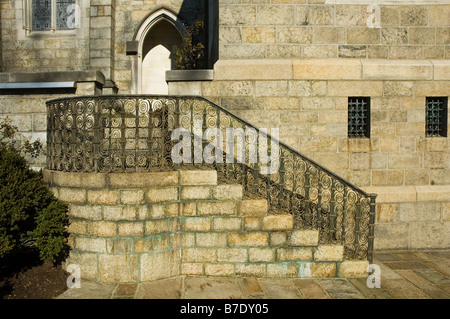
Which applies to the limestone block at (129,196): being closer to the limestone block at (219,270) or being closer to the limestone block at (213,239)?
the limestone block at (213,239)

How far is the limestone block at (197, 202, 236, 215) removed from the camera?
17.1 ft

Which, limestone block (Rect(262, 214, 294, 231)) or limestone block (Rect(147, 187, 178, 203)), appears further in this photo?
limestone block (Rect(262, 214, 294, 231))

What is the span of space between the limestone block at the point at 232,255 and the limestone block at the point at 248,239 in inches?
3.7

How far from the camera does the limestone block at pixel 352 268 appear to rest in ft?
17.4

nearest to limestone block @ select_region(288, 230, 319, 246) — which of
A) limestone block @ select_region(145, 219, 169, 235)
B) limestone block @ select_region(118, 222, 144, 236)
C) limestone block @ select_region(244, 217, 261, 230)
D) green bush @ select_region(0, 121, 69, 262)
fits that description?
limestone block @ select_region(244, 217, 261, 230)

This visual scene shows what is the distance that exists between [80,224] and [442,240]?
6.78 meters

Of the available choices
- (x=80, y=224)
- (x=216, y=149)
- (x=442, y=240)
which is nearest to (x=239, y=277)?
(x=216, y=149)

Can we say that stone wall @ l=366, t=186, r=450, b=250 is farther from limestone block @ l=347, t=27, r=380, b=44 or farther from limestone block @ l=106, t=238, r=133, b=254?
limestone block @ l=106, t=238, r=133, b=254

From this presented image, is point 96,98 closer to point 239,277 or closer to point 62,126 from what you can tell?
point 62,126

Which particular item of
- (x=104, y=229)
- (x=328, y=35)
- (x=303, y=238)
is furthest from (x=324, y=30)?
(x=104, y=229)

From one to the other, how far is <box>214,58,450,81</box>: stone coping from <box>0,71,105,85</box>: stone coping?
2753 mm

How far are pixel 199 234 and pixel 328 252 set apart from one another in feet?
6.60

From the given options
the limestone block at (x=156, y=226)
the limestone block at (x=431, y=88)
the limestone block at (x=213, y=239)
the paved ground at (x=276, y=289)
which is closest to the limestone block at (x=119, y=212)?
the limestone block at (x=156, y=226)

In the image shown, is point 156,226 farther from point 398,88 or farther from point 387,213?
point 398,88
